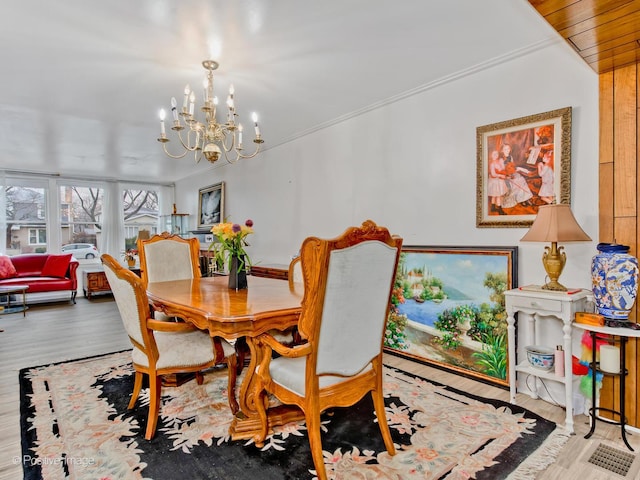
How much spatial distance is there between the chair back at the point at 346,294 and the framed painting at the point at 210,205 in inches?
203

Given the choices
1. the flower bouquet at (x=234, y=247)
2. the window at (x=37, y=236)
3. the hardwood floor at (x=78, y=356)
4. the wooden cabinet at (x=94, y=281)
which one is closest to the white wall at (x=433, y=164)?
the hardwood floor at (x=78, y=356)

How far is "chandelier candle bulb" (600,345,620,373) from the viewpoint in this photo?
78.3 inches

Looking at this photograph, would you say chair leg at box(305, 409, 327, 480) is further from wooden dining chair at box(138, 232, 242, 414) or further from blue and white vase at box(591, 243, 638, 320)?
wooden dining chair at box(138, 232, 242, 414)

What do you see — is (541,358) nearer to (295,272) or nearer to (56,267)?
(295,272)

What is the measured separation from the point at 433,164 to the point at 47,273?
6877 millimetres

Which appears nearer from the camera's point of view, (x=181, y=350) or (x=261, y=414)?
(x=261, y=414)

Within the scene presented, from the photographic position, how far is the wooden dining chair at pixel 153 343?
6.24ft

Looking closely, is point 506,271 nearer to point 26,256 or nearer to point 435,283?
point 435,283

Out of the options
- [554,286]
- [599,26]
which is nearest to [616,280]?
[554,286]

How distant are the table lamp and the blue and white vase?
0.16 m

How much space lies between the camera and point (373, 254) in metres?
1.57

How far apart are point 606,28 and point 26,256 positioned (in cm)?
843

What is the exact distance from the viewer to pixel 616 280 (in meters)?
1.92

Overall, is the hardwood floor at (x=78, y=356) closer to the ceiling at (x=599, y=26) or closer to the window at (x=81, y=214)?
the window at (x=81, y=214)
